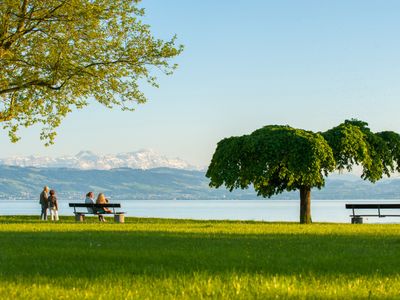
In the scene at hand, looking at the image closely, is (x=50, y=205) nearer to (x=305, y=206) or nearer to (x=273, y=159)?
(x=273, y=159)

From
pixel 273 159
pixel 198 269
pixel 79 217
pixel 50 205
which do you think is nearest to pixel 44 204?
pixel 50 205

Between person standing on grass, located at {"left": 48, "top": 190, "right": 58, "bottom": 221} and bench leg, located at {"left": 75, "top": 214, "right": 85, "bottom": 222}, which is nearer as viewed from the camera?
bench leg, located at {"left": 75, "top": 214, "right": 85, "bottom": 222}

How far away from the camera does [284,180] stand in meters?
44.5

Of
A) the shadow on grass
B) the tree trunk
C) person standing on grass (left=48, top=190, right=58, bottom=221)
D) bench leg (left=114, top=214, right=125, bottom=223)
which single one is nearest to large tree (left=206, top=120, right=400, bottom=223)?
the tree trunk

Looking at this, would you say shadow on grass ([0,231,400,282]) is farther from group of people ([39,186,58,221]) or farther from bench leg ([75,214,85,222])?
group of people ([39,186,58,221])

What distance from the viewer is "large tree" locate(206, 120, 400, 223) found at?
136ft

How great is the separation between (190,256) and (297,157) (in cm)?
2556

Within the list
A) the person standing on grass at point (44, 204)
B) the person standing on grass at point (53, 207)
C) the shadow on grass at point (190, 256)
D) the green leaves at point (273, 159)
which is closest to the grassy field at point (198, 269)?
the shadow on grass at point (190, 256)

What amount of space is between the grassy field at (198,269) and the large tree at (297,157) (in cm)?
1951

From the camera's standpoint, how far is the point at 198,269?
46.1 ft

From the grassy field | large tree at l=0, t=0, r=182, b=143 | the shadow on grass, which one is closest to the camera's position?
the grassy field

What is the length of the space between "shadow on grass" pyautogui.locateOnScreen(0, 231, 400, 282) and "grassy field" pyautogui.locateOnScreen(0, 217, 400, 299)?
0.02 metres

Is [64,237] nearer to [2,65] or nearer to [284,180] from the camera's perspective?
[2,65]

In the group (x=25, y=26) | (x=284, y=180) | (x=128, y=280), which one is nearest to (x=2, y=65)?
(x=25, y=26)
